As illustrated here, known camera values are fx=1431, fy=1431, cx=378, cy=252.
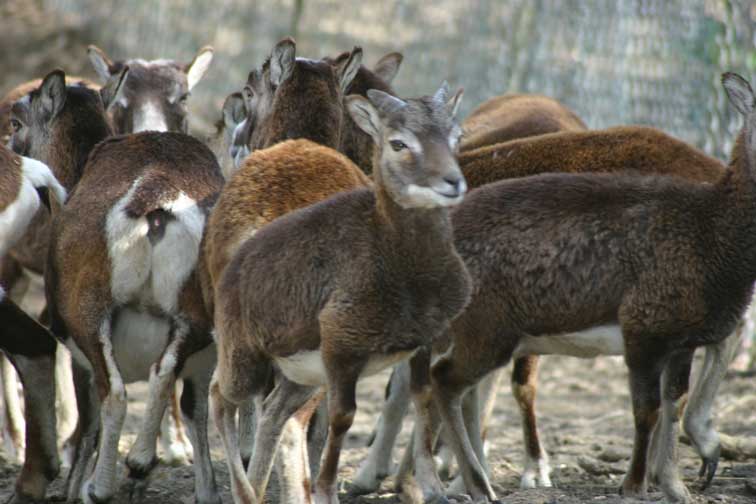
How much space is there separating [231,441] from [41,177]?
1961mm

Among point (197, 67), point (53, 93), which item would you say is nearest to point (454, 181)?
point (53, 93)

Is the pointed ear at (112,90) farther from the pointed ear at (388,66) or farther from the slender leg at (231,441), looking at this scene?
→ the slender leg at (231,441)

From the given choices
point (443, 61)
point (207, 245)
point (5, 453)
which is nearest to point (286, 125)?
point (207, 245)

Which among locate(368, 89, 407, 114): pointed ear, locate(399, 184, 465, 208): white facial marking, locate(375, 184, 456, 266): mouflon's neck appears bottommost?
locate(375, 184, 456, 266): mouflon's neck

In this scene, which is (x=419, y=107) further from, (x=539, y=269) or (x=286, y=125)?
(x=286, y=125)

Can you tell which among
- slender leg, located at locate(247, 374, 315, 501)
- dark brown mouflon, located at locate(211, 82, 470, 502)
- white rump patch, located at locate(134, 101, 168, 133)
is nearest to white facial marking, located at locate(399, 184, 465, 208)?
dark brown mouflon, located at locate(211, 82, 470, 502)

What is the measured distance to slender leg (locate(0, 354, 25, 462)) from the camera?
922 centimetres

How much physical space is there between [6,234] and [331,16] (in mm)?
10021

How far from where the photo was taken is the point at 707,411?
799 cm

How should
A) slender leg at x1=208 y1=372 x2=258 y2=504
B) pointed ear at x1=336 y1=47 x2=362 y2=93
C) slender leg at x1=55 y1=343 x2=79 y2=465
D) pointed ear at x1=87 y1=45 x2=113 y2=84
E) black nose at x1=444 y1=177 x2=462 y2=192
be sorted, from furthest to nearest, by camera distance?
1. pointed ear at x1=87 y1=45 x2=113 y2=84
2. slender leg at x1=55 y1=343 x2=79 y2=465
3. pointed ear at x1=336 y1=47 x2=362 y2=93
4. slender leg at x1=208 y1=372 x2=258 y2=504
5. black nose at x1=444 y1=177 x2=462 y2=192

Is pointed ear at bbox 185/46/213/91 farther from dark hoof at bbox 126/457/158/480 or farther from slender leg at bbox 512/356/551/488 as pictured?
dark hoof at bbox 126/457/158/480

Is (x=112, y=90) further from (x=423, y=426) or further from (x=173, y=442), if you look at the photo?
(x=423, y=426)

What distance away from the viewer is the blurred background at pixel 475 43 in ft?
38.5

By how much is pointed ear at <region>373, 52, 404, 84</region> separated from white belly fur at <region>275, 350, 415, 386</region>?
418cm
